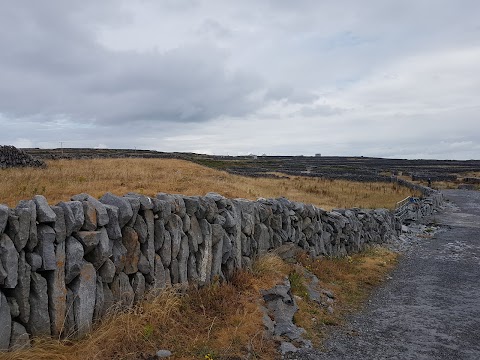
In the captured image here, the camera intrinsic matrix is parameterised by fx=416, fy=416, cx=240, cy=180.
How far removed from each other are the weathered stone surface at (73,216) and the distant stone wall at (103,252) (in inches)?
0.5

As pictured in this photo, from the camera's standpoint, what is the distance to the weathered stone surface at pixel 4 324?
177 inches

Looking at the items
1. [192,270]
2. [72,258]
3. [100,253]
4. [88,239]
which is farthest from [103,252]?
[192,270]

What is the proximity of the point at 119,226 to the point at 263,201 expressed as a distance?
5.35m

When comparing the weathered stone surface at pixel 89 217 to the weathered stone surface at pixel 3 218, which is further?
the weathered stone surface at pixel 89 217

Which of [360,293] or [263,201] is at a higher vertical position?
[263,201]

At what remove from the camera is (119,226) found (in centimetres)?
618

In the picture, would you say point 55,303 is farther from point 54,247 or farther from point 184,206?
point 184,206

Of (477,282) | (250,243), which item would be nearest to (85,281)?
(250,243)

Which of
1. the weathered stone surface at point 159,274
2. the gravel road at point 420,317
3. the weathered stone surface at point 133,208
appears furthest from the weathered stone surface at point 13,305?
the gravel road at point 420,317

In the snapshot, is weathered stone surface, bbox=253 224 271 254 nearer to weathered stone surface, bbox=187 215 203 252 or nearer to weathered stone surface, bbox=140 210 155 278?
weathered stone surface, bbox=187 215 203 252

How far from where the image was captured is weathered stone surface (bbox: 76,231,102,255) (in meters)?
5.46

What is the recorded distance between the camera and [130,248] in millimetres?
6332

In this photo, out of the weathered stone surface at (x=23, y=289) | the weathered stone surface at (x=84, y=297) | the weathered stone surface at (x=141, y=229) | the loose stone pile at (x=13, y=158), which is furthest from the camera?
the loose stone pile at (x=13, y=158)

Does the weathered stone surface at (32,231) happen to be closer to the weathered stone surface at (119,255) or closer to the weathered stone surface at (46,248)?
the weathered stone surface at (46,248)
